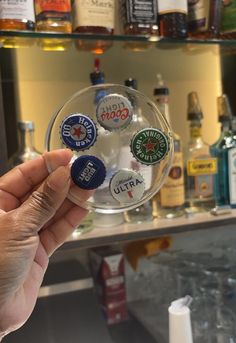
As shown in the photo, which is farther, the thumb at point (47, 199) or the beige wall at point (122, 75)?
the beige wall at point (122, 75)

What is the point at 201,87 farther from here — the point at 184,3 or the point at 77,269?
the point at 77,269

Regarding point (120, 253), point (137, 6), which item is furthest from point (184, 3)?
point (120, 253)

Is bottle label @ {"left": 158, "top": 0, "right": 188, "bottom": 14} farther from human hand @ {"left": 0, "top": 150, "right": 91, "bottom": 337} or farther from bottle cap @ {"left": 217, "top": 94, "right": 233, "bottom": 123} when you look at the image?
human hand @ {"left": 0, "top": 150, "right": 91, "bottom": 337}

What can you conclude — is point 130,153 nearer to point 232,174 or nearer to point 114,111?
point 114,111

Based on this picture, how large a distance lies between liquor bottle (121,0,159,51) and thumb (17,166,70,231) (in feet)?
1.63

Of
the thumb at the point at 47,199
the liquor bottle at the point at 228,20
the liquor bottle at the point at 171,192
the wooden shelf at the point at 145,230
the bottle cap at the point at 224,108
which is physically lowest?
the wooden shelf at the point at 145,230

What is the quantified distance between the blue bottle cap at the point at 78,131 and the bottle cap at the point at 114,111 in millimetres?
27

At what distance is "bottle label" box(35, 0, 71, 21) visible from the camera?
2.72 ft

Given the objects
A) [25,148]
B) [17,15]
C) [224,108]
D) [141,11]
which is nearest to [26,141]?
[25,148]

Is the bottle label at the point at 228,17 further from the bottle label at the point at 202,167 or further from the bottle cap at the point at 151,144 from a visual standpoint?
the bottle cap at the point at 151,144

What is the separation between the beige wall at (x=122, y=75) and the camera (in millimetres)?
1019

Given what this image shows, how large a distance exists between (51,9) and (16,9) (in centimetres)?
7

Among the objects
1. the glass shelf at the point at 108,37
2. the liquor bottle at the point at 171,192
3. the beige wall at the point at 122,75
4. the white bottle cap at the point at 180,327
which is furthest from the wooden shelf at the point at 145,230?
the glass shelf at the point at 108,37

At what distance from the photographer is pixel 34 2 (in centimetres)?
83
